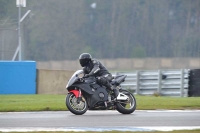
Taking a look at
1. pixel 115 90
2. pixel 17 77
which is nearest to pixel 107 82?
pixel 115 90

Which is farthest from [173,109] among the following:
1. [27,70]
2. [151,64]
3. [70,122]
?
[151,64]

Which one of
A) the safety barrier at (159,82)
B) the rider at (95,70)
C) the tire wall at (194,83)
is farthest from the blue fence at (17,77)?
the rider at (95,70)

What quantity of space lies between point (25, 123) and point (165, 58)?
18.1 meters

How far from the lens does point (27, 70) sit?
21.4 m

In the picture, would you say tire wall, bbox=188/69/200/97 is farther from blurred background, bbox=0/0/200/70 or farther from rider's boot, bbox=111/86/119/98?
rider's boot, bbox=111/86/119/98

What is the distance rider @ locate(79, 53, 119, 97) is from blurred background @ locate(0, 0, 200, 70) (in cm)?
1456

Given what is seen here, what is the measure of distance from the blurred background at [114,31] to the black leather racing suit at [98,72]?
47.8ft

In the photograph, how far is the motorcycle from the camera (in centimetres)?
1247

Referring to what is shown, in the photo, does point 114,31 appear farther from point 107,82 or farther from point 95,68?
point 95,68

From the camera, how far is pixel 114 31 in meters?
29.9

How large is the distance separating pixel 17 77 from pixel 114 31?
31.9 ft

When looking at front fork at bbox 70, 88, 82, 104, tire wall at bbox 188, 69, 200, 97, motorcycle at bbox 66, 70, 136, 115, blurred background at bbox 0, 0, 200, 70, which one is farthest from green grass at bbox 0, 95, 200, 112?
blurred background at bbox 0, 0, 200, 70

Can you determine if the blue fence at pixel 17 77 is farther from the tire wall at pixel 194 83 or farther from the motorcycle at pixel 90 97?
the motorcycle at pixel 90 97

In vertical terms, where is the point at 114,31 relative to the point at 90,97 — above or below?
above
